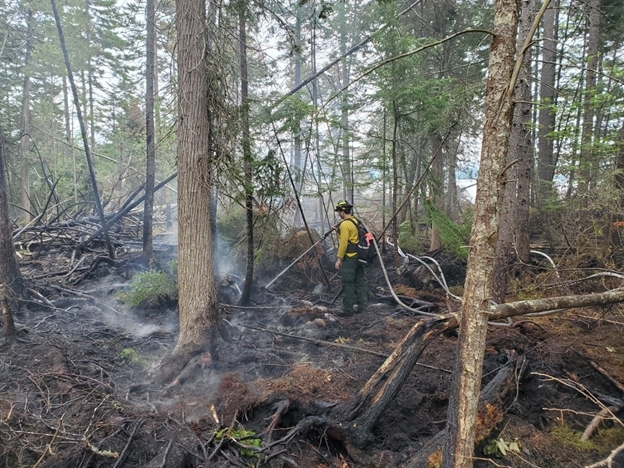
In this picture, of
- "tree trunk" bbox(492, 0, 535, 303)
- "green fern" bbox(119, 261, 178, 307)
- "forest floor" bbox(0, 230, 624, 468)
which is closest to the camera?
"forest floor" bbox(0, 230, 624, 468)

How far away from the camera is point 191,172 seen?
5.49m

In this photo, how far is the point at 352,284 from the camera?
8008mm

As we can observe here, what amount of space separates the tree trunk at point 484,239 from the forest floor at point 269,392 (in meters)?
0.55

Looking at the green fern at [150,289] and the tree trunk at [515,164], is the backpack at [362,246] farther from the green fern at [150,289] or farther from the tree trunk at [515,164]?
the green fern at [150,289]

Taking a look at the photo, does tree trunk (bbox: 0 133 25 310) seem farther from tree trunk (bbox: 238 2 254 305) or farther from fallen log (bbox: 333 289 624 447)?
fallen log (bbox: 333 289 624 447)

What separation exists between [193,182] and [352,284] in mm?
4374

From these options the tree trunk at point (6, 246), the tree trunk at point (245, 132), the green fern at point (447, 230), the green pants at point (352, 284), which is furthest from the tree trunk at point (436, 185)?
the tree trunk at point (6, 246)

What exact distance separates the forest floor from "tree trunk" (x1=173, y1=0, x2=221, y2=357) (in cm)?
65

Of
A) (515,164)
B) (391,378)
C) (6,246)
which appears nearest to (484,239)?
(391,378)

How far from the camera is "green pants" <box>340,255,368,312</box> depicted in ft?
26.1

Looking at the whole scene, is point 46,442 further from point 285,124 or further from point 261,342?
point 285,124

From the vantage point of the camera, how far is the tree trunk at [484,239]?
216 cm

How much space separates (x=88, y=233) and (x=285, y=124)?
29.3 feet

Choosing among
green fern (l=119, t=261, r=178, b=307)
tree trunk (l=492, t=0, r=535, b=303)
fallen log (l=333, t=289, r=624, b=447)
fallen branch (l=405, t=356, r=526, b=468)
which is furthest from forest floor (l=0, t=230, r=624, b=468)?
tree trunk (l=492, t=0, r=535, b=303)
